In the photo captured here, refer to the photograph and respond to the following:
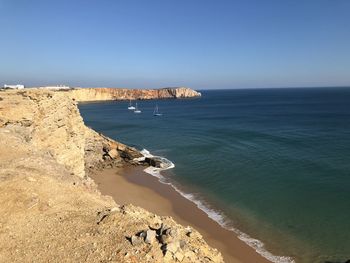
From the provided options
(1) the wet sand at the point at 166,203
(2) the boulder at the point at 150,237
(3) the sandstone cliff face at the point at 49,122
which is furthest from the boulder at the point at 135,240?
(3) the sandstone cliff face at the point at 49,122

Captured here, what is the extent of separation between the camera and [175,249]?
11953mm

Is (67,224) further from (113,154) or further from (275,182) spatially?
(113,154)

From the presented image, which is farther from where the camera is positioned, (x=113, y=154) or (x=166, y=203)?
(x=113, y=154)

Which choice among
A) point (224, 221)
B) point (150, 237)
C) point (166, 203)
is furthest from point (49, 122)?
point (150, 237)

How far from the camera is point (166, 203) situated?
30.1 m

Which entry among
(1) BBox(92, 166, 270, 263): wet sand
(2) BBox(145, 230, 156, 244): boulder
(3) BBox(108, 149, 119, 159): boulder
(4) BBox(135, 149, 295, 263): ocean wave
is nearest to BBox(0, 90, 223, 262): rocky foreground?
(2) BBox(145, 230, 156, 244): boulder

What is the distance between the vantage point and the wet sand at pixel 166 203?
21.6 metres

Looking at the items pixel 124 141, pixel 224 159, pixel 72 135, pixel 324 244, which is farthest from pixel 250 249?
pixel 124 141

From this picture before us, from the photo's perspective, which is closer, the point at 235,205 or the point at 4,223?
the point at 4,223

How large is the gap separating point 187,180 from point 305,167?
12743 millimetres

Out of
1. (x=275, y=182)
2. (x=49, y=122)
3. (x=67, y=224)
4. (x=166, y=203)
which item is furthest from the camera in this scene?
(x=275, y=182)

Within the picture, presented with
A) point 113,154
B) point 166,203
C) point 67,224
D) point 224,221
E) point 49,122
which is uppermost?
point 49,122

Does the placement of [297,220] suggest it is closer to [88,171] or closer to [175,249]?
[175,249]

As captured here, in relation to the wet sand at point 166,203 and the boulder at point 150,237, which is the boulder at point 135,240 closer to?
the boulder at point 150,237
